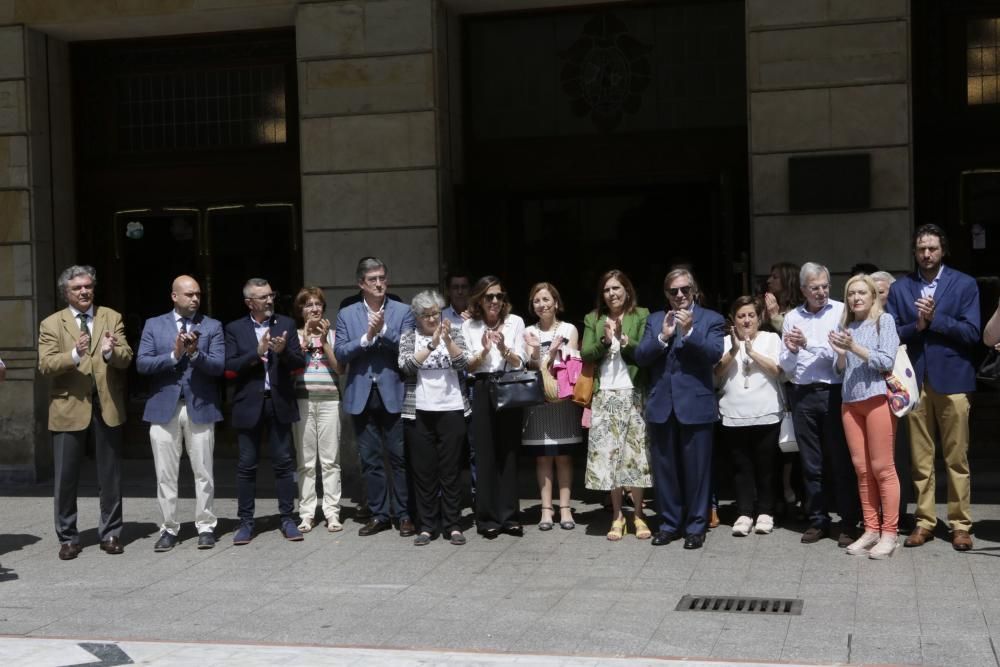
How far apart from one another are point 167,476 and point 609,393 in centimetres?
329

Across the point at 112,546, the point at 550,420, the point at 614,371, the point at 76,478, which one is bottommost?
the point at 112,546

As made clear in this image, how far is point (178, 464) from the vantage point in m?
9.64

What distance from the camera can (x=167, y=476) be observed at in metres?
9.62

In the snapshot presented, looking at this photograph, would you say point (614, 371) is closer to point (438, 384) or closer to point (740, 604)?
point (438, 384)

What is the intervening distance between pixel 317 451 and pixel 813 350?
3.79 meters

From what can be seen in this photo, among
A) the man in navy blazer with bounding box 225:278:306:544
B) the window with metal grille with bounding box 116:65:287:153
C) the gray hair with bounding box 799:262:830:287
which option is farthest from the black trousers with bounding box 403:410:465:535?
the window with metal grille with bounding box 116:65:287:153

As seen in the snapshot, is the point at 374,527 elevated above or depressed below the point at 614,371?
below

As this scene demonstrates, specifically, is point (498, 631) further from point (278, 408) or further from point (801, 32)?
point (801, 32)

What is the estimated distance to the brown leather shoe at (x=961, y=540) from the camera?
337 inches

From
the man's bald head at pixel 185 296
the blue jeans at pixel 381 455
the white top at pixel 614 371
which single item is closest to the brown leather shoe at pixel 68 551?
the man's bald head at pixel 185 296

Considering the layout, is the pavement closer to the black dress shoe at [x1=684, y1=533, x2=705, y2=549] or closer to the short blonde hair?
the black dress shoe at [x1=684, y1=533, x2=705, y2=549]

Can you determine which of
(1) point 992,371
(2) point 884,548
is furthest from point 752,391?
(1) point 992,371

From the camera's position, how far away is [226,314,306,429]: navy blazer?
31.7 ft

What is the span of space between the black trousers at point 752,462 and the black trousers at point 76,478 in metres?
4.49
